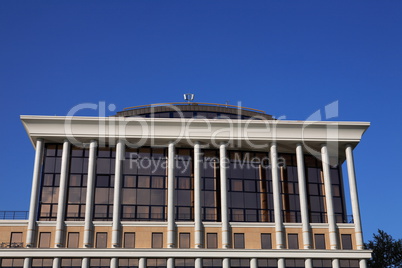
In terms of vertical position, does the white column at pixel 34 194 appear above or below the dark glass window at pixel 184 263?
above

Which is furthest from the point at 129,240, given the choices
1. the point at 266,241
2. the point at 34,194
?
the point at 266,241

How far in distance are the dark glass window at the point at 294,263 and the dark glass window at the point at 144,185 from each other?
12.9 meters

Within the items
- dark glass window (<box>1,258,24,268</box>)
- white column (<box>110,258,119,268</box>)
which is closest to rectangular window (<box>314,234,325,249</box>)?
white column (<box>110,258,119,268</box>)

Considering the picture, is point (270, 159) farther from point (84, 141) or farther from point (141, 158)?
point (84, 141)

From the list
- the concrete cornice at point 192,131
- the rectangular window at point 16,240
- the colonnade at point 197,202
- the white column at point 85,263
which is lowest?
the white column at point 85,263

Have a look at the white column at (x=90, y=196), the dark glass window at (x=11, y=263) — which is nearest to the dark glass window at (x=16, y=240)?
the dark glass window at (x=11, y=263)

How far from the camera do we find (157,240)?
174 feet

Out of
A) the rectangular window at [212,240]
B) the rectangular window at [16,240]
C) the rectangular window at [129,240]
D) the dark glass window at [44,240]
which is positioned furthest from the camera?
the rectangular window at [212,240]

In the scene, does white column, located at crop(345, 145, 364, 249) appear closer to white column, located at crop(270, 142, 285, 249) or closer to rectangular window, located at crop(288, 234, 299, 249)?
rectangular window, located at crop(288, 234, 299, 249)

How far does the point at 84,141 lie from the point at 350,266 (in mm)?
29566

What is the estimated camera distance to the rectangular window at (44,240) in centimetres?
5228

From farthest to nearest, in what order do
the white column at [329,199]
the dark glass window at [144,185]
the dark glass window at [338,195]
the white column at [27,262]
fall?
the dark glass window at [338,195], the dark glass window at [144,185], the white column at [329,199], the white column at [27,262]

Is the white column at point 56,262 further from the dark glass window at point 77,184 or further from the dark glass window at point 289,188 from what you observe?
the dark glass window at point 289,188

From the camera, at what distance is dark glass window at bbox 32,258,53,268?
51125 mm
